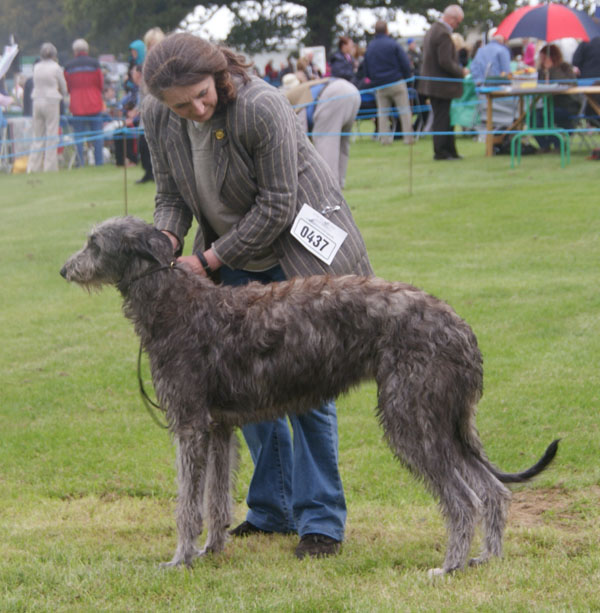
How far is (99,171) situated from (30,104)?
18.7 feet

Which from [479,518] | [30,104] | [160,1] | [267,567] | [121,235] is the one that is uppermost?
[160,1]

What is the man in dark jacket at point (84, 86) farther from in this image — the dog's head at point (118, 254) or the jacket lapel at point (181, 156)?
the dog's head at point (118, 254)

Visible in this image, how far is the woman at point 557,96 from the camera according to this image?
17.9m

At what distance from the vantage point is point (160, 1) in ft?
140

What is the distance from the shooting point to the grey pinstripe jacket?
437 cm

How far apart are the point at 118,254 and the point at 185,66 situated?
918 millimetres

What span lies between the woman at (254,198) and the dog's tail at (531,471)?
854 millimetres

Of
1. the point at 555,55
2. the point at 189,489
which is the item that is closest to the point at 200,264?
the point at 189,489

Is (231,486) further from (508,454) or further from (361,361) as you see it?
(508,454)

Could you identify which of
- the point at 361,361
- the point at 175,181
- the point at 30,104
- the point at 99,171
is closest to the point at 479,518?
the point at 361,361

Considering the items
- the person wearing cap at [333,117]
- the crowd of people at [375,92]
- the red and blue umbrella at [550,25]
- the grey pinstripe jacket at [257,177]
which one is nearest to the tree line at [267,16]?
the crowd of people at [375,92]

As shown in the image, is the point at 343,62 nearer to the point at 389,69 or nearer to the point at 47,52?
the point at 389,69

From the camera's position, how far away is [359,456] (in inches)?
246

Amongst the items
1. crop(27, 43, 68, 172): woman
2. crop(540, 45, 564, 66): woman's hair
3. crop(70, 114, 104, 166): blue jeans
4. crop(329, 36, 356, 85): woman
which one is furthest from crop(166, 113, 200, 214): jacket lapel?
crop(70, 114, 104, 166): blue jeans
